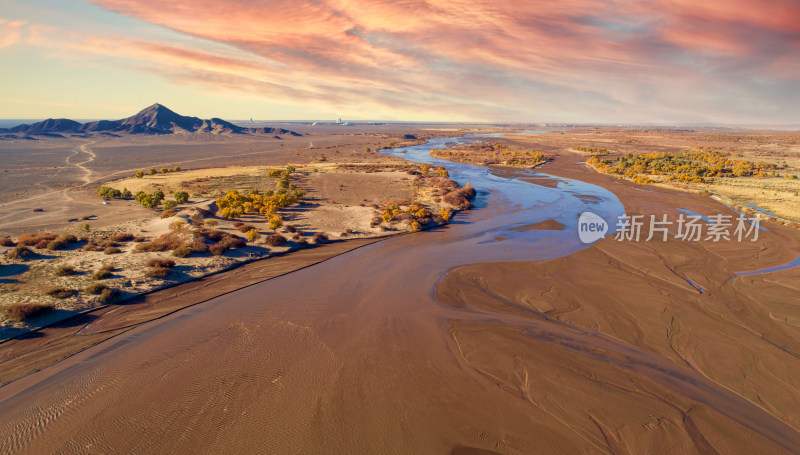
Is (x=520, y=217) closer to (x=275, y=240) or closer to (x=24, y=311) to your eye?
(x=275, y=240)

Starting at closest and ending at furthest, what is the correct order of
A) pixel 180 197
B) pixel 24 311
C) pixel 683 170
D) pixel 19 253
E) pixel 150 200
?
pixel 24 311 → pixel 19 253 → pixel 150 200 → pixel 180 197 → pixel 683 170

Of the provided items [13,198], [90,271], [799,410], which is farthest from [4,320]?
[13,198]

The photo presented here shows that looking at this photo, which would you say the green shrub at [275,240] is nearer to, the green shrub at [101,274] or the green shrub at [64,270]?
the green shrub at [101,274]

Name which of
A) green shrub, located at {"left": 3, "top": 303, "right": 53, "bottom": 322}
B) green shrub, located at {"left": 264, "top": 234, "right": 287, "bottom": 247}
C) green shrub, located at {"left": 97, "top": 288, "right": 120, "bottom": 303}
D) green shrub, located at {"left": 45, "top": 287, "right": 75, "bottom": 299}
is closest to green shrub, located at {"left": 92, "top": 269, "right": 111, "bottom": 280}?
green shrub, located at {"left": 45, "top": 287, "right": 75, "bottom": 299}

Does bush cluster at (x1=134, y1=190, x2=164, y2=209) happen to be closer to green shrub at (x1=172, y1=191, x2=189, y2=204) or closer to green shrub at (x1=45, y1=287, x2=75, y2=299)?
green shrub at (x1=172, y1=191, x2=189, y2=204)

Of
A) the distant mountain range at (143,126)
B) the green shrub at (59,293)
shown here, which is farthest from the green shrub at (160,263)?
the distant mountain range at (143,126)

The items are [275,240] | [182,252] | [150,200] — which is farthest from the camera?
[150,200]

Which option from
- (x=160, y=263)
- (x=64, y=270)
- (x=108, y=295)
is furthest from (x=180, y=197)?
(x=108, y=295)
